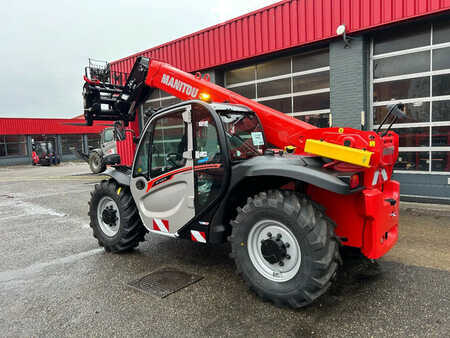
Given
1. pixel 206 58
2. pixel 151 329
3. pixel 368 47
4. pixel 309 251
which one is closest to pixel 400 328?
pixel 309 251

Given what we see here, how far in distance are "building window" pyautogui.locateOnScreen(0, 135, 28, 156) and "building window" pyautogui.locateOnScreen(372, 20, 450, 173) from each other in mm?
35445

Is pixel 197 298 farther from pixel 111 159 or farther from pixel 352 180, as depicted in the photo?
pixel 111 159

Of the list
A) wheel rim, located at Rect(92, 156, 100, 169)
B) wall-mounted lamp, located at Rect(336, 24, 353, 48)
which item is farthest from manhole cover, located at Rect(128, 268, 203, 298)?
wheel rim, located at Rect(92, 156, 100, 169)

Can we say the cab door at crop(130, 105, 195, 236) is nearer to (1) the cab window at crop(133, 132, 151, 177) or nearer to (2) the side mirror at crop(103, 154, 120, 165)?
(1) the cab window at crop(133, 132, 151, 177)

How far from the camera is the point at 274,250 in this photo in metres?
3.09

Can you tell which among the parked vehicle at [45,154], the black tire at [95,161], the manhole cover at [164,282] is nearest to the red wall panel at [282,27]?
the manhole cover at [164,282]

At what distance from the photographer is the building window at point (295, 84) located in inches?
344

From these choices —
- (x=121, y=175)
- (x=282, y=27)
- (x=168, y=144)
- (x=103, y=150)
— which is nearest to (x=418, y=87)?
(x=282, y=27)

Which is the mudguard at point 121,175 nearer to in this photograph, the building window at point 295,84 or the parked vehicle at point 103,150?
the building window at point 295,84

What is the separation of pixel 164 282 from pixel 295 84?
23.7 ft

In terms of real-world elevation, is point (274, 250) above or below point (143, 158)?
below

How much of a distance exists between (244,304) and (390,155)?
221 centimetres

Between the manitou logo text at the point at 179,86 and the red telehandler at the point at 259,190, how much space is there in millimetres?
16

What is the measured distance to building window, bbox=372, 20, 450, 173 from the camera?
7176 millimetres
